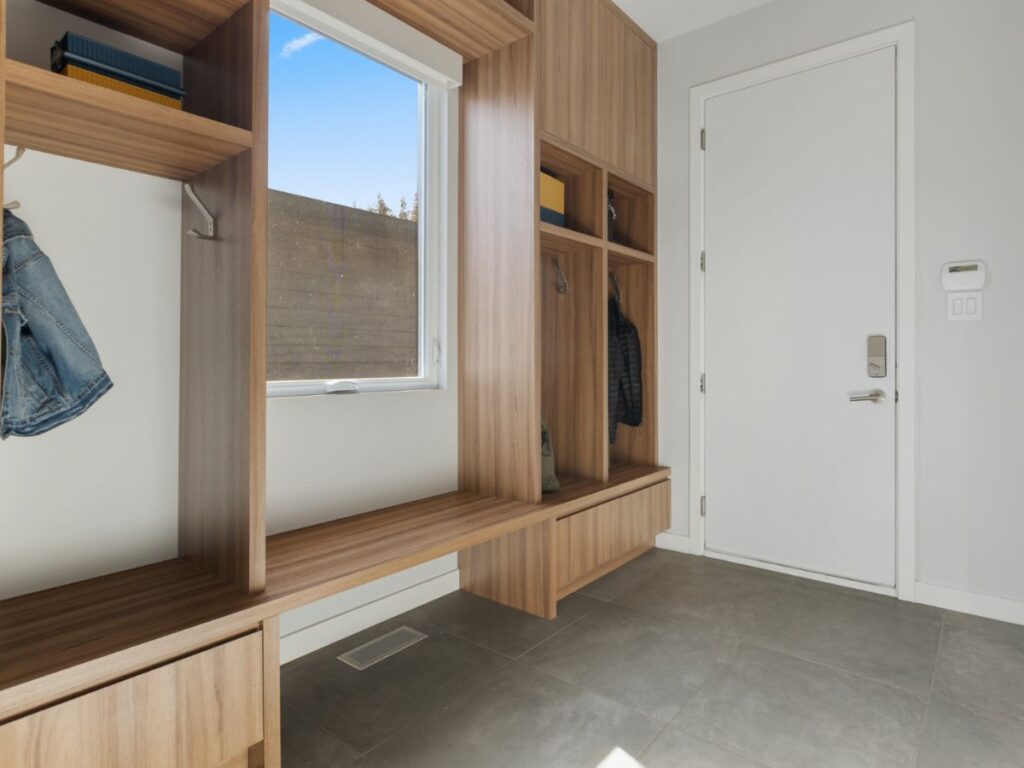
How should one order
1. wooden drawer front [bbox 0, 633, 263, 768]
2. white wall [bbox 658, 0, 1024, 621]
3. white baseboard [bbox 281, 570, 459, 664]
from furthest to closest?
white wall [bbox 658, 0, 1024, 621] → white baseboard [bbox 281, 570, 459, 664] → wooden drawer front [bbox 0, 633, 263, 768]

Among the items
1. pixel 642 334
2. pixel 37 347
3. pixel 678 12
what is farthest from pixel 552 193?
pixel 37 347

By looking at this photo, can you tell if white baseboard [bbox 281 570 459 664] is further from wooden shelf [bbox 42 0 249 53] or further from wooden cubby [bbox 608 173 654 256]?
wooden cubby [bbox 608 173 654 256]

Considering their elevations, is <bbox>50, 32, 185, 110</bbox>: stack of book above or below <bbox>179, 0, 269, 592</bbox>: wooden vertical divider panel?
above

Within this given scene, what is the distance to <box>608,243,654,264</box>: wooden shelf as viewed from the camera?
10.1 ft

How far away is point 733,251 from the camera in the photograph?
10.4ft

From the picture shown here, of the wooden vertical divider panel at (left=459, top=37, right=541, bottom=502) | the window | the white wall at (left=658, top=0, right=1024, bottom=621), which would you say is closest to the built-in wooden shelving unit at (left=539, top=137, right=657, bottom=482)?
the wooden vertical divider panel at (left=459, top=37, right=541, bottom=502)

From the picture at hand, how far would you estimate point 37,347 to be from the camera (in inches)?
57.6

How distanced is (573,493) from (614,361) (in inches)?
36.3

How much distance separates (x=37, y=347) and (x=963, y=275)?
3.27 metres

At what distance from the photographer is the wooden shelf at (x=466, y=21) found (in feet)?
7.45

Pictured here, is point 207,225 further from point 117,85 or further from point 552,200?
point 552,200

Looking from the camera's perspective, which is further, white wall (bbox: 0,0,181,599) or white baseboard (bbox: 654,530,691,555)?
white baseboard (bbox: 654,530,691,555)

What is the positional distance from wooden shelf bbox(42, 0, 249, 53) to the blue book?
16 cm

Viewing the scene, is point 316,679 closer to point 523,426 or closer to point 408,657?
point 408,657
